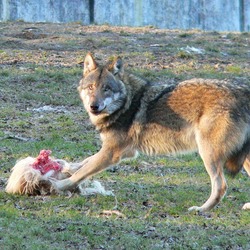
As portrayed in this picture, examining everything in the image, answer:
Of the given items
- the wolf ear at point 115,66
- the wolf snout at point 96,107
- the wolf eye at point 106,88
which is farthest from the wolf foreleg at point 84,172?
the wolf ear at point 115,66

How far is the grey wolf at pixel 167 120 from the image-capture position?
28.2 ft

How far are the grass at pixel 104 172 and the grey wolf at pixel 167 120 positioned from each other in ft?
1.56

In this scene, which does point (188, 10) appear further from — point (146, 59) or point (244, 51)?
point (146, 59)

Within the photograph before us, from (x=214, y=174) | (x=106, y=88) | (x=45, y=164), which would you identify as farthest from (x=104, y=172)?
(x=214, y=174)

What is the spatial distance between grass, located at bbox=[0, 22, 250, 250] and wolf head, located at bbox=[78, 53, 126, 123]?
3.36ft

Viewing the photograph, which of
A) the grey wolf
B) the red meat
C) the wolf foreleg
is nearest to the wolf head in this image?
the grey wolf

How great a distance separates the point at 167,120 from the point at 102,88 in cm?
85

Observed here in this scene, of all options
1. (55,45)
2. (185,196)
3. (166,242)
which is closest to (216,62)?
(55,45)

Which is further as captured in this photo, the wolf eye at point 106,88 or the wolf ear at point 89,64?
the wolf ear at point 89,64

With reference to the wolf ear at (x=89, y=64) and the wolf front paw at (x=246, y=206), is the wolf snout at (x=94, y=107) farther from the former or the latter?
the wolf front paw at (x=246, y=206)

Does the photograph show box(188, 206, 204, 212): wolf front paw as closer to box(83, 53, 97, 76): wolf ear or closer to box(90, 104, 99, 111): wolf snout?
box(90, 104, 99, 111): wolf snout

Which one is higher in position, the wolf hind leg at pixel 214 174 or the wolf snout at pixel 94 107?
the wolf snout at pixel 94 107

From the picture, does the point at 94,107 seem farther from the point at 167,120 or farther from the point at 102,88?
the point at 167,120

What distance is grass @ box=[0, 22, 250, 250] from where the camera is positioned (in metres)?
7.32
